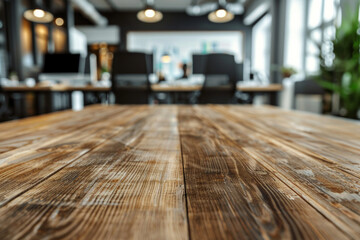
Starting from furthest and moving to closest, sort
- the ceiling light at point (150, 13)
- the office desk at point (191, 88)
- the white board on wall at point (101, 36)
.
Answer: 1. the white board on wall at point (101, 36)
2. the ceiling light at point (150, 13)
3. the office desk at point (191, 88)

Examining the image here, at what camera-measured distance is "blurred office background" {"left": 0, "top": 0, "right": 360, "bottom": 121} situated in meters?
3.08

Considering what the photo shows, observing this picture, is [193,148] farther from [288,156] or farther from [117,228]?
[117,228]

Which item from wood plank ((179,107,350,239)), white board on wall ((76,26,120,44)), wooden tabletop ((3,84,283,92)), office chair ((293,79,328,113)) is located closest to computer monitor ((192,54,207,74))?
wooden tabletop ((3,84,283,92))

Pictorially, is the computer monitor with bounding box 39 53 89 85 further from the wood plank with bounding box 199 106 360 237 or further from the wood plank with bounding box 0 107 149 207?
the wood plank with bounding box 199 106 360 237

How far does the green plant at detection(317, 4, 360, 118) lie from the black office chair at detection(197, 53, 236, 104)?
101 cm

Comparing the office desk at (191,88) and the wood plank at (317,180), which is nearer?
→ the wood plank at (317,180)

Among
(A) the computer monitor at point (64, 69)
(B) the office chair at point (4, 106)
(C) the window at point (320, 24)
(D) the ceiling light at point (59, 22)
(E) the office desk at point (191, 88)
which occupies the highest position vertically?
(D) the ceiling light at point (59, 22)

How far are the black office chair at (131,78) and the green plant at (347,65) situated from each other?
194cm

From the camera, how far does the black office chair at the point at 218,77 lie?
10.2 ft

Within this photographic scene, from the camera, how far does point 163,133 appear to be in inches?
28.6

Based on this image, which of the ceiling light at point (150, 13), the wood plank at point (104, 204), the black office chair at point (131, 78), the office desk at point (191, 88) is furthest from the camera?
the ceiling light at point (150, 13)

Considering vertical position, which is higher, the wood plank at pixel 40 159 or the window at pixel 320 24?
the window at pixel 320 24

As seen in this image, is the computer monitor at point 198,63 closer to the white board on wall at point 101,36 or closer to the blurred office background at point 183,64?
the blurred office background at point 183,64

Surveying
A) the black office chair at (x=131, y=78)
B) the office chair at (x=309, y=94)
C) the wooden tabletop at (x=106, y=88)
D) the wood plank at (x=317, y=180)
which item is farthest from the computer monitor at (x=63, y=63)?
the wood plank at (x=317, y=180)
